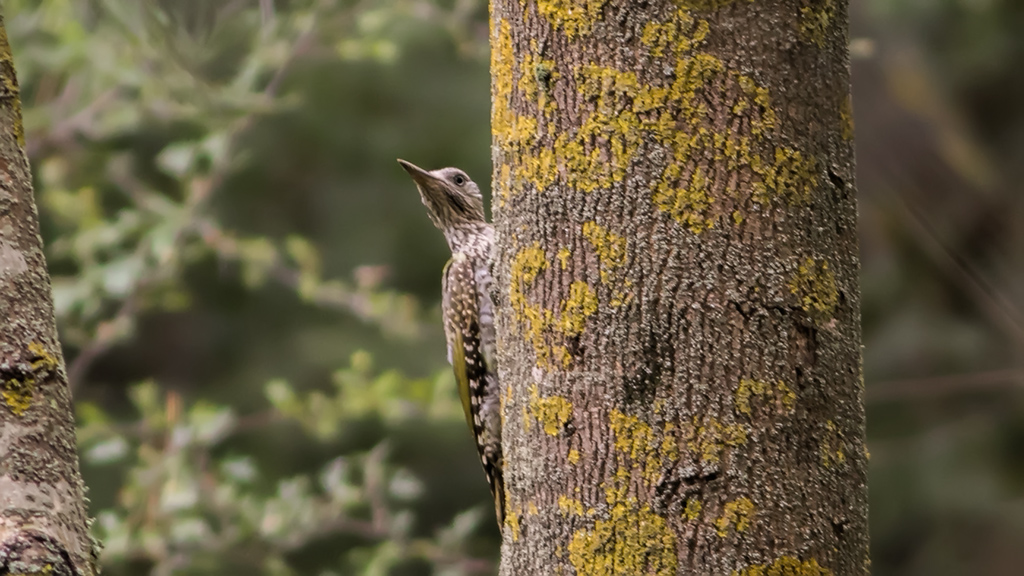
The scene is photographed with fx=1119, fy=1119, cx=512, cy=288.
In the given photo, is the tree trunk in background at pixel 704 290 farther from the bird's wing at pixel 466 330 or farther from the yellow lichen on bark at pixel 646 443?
the bird's wing at pixel 466 330

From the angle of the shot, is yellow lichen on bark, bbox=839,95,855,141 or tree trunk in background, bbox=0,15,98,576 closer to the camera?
tree trunk in background, bbox=0,15,98,576

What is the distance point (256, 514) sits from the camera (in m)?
4.14

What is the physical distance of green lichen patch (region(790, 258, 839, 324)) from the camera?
1401mm

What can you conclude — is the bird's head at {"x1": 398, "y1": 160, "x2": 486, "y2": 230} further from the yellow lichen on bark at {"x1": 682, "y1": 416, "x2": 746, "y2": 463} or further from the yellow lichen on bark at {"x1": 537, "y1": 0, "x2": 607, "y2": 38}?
the yellow lichen on bark at {"x1": 682, "y1": 416, "x2": 746, "y2": 463}

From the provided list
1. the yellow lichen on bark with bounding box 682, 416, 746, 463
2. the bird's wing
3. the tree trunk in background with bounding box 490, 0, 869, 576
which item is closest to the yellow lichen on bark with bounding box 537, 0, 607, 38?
the tree trunk in background with bounding box 490, 0, 869, 576

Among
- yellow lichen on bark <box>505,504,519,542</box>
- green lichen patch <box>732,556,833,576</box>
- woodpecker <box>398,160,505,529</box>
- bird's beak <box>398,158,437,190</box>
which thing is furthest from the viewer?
bird's beak <box>398,158,437,190</box>

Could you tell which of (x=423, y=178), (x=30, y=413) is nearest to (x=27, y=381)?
(x=30, y=413)

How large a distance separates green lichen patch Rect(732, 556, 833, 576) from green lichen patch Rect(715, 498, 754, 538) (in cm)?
5

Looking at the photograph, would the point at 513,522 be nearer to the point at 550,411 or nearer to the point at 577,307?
the point at 550,411

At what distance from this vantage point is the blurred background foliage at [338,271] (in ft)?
13.5

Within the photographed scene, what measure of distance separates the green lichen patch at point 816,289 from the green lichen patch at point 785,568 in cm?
30

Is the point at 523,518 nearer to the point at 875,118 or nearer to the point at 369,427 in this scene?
the point at 875,118

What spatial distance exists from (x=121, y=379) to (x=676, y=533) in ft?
24.0

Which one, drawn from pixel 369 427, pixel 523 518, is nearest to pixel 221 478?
pixel 369 427
